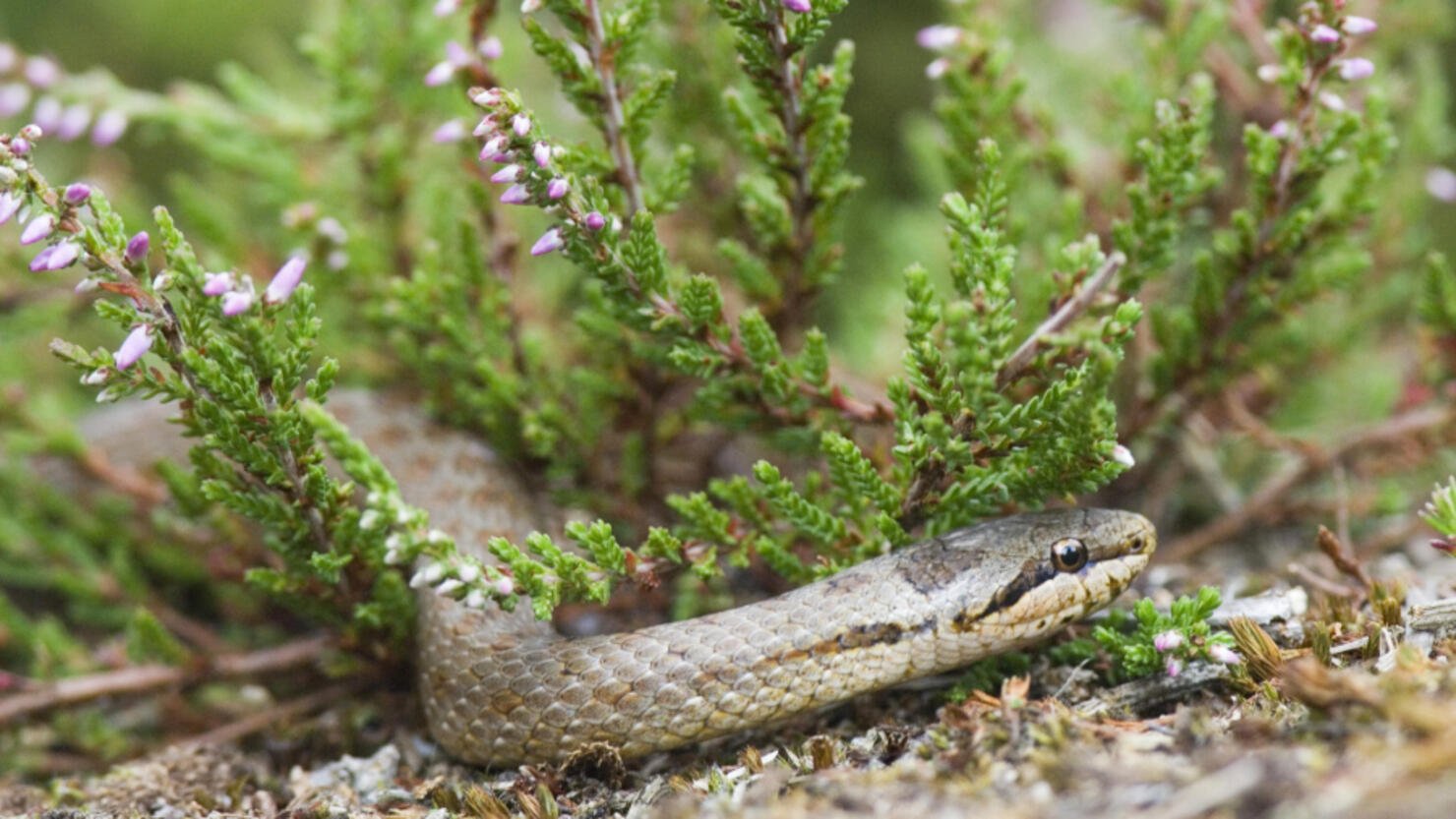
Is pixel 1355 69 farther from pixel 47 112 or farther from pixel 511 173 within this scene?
pixel 47 112

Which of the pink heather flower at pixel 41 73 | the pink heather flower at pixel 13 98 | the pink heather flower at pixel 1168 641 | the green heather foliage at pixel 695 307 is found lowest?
the pink heather flower at pixel 1168 641

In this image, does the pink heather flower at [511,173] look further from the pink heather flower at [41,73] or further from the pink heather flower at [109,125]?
the pink heather flower at [41,73]

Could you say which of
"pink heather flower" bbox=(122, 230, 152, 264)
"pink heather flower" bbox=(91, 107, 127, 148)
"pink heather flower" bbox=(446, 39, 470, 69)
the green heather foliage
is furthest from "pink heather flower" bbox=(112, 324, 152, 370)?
"pink heather flower" bbox=(91, 107, 127, 148)

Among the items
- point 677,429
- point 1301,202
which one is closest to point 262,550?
point 677,429

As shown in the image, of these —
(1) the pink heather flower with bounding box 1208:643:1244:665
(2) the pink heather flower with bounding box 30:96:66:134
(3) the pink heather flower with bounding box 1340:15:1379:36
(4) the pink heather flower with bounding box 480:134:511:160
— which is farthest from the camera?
(2) the pink heather flower with bounding box 30:96:66:134

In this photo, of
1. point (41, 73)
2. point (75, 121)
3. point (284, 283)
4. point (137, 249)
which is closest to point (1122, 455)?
point (284, 283)

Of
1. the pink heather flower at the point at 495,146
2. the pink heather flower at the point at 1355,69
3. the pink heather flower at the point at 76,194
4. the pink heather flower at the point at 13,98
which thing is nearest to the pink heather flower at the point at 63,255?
the pink heather flower at the point at 76,194

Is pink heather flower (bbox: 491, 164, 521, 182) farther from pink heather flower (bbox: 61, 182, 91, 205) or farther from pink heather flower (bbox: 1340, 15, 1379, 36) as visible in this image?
pink heather flower (bbox: 1340, 15, 1379, 36)
